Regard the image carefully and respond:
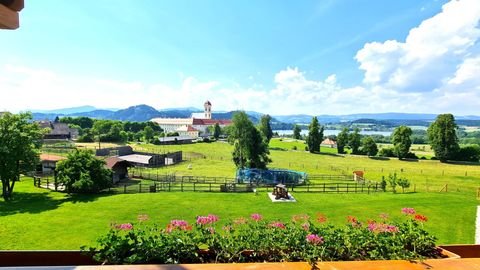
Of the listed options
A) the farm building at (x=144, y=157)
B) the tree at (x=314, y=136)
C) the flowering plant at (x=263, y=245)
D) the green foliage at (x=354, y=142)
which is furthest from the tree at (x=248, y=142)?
the green foliage at (x=354, y=142)

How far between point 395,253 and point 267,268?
1.34 meters

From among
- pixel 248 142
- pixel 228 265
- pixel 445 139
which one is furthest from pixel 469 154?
pixel 228 265

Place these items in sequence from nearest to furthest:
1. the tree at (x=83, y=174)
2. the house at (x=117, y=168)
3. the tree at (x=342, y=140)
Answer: the tree at (x=83, y=174)
the house at (x=117, y=168)
the tree at (x=342, y=140)

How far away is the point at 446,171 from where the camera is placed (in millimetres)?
38062

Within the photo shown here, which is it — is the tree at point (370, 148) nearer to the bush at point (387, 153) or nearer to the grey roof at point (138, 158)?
the bush at point (387, 153)

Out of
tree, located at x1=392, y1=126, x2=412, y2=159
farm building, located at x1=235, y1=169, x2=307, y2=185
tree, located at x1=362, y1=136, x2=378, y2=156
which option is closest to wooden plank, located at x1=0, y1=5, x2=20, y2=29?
farm building, located at x1=235, y1=169, x2=307, y2=185

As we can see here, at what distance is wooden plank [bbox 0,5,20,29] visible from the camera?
4.86 feet

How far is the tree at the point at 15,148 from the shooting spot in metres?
19.6

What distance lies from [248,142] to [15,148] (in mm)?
21361

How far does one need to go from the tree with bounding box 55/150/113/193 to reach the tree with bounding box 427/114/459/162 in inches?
2003

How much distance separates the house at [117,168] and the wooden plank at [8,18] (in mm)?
26792

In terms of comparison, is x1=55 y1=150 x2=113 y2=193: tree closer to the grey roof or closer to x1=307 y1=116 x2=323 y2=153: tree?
the grey roof

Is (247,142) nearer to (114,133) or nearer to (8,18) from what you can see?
(8,18)

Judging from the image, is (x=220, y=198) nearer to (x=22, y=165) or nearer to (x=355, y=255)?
(x=22, y=165)
